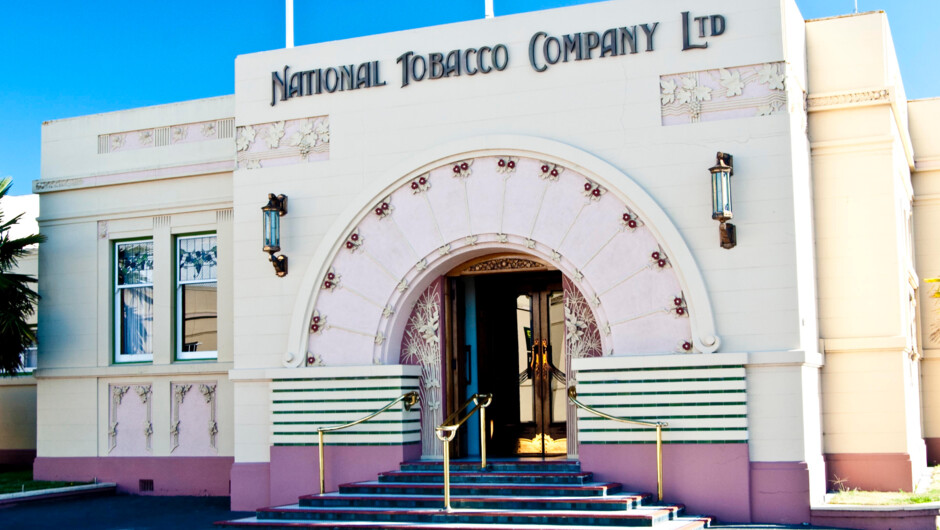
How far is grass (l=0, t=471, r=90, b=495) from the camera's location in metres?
16.9

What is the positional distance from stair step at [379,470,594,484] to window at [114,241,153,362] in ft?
20.0

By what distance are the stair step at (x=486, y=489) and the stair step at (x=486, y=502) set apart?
170mm

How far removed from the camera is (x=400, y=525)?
1185cm

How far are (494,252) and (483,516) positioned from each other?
12.7 ft

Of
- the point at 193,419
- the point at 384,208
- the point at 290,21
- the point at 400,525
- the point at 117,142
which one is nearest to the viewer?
the point at 400,525

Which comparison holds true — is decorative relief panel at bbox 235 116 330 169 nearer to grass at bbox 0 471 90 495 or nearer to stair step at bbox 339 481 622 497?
stair step at bbox 339 481 622 497

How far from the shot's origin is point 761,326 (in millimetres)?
12617

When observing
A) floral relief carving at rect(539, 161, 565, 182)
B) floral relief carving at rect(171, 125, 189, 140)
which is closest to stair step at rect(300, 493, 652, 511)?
floral relief carving at rect(539, 161, 565, 182)

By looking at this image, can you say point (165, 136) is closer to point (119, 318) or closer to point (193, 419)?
point (119, 318)

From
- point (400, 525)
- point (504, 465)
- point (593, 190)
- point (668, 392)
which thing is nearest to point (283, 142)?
point (593, 190)

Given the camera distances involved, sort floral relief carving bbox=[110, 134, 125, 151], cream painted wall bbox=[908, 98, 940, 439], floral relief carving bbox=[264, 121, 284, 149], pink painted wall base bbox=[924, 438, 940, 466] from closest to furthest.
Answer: floral relief carving bbox=[264, 121, 284, 149] < pink painted wall base bbox=[924, 438, 940, 466] < cream painted wall bbox=[908, 98, 940, 439] < floral relief carving bbox=[110, 134, 125, 151]

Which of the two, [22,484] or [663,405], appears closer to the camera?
[663,405]

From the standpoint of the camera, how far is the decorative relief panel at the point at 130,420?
17.5 meters

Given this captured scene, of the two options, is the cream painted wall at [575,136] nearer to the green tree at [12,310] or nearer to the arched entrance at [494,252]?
the arched entrance at [494,252]
